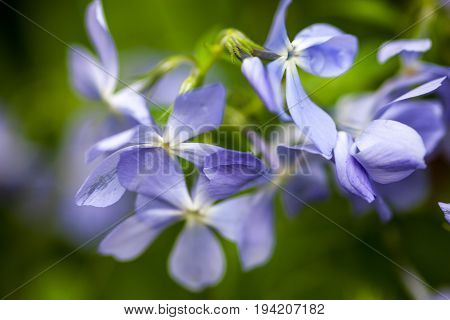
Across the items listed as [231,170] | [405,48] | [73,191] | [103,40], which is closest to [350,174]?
[231,170]

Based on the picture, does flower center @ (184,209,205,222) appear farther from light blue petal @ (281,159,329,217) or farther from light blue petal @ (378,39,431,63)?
light blue petal @ (378,39,431,63)

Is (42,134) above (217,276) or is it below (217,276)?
above

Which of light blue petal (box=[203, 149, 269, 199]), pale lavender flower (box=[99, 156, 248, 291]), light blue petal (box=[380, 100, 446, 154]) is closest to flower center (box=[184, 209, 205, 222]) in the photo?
pale lavender flower (box=[99, 156, 248, 291])

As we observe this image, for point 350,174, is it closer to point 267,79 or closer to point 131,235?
point 267,79

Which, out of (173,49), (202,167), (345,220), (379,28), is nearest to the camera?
(202,167)

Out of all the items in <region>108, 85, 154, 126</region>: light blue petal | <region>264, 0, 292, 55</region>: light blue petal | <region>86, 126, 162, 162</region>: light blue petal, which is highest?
<region>264, 0, 292, 55</region>: light blue petal

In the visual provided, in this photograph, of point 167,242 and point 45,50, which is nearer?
point 167,242
